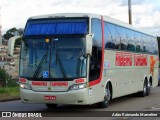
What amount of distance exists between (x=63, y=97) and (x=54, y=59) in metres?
1.27

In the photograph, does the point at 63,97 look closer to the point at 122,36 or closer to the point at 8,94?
the point at 122,36

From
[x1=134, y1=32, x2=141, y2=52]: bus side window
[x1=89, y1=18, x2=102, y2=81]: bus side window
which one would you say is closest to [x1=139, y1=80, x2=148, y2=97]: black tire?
[x1=134, y1=32, x2=141, y2=52]: bus side window

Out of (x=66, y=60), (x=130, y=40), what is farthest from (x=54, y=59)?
(x=130, y=40)

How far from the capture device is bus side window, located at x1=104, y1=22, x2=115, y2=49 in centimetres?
1575

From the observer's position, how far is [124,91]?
18.4 metres

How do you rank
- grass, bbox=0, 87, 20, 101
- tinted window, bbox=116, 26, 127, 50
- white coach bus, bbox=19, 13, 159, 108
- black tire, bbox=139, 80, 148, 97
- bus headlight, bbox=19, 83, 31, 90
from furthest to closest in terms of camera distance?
black tire, bbox=139, 80, 148, 97 < grass, bbox=0, 87, 20, 101 < tinted window, bbox=116, 26, 127, 50 < bus headlight, bbox=19, 83, 31, 90 < white coach bus, bbox=19, 13, 159, 108

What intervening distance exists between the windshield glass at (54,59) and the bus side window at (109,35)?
2.20m

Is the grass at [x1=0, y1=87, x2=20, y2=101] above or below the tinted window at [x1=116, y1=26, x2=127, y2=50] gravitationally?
below

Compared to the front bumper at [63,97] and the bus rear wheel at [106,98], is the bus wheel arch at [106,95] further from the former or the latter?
the front bumper at [63,97]

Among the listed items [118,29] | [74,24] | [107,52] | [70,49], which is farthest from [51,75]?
[118,29]

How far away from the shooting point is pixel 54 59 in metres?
13.7

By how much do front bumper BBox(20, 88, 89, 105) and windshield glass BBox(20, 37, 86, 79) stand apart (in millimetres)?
510

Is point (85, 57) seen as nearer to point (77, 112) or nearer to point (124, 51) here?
point (77, 112)

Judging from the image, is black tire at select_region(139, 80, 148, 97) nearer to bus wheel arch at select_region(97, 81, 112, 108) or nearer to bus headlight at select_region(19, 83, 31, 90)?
bus wheel arch at select_region(97, 81, 112, 108)
